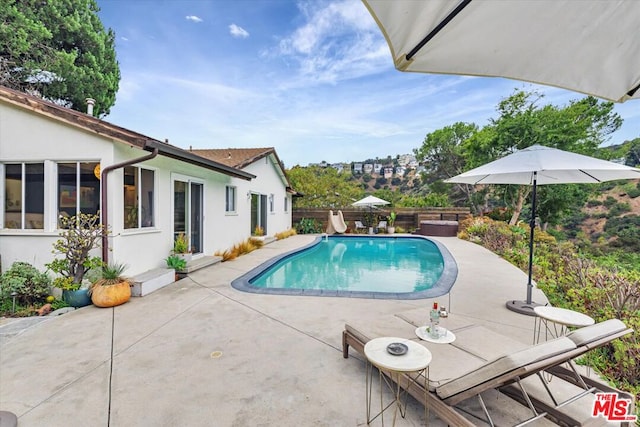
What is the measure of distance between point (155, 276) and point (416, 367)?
18.7 ft

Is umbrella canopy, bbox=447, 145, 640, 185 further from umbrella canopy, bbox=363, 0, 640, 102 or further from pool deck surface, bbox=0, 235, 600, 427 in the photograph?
umbrella canopy, bbox=363, 0, 640, 102

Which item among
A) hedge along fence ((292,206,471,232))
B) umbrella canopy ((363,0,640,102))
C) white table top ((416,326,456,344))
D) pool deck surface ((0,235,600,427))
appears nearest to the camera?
umbrella canopy ((363,0,640,102))

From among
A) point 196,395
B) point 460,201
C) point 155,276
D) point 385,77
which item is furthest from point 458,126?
point 196,395

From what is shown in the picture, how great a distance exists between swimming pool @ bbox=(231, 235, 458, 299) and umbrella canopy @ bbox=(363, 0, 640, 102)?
4444 millimetres

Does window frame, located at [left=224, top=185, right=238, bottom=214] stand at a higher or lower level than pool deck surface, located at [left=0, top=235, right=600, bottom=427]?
higher

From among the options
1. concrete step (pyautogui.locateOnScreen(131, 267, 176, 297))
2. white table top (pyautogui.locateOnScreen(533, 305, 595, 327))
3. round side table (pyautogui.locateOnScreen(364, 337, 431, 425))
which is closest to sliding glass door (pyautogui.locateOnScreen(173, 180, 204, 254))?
concrete step (pyautogui.locateOnScreen(131, 267, 176, 297))

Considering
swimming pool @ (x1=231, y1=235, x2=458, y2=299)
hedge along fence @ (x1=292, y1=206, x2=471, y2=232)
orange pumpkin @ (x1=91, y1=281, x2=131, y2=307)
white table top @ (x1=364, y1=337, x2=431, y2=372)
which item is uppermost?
hedge along fence @ (x1=292, y1=206, x2=471, y2=232)

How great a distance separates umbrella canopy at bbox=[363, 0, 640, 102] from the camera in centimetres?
139

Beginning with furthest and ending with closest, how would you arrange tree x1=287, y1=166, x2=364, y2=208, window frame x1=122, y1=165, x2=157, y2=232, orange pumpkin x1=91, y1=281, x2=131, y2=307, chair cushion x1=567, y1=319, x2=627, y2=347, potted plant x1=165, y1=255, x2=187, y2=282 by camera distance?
tree x1=287, y1=166, x2=364, y2=208 < potted plant x1=165, y1=255, x2=187, y2=282 < window frame x1=122, y1=165, x2=157, y2=232 < orange pumpkin x1=91, y1=281, x2=131, y2=307 < chair cushion x1=567, y1=319, x2=627, y2=347

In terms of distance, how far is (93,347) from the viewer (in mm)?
3604

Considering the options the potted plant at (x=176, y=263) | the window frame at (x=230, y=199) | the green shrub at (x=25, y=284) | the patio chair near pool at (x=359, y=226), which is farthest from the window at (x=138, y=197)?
the patio chair near pool at (x=359, y=226)

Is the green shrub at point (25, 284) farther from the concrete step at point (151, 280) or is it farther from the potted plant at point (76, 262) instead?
the concrete step at point (151, 280)

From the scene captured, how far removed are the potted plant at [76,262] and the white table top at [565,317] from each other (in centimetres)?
661

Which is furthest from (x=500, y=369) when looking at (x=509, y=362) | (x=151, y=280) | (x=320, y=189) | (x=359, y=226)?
(x=320, y=189)
